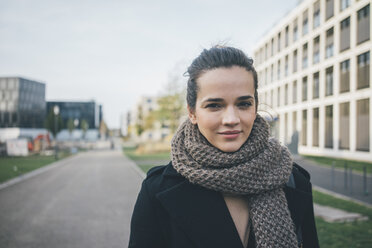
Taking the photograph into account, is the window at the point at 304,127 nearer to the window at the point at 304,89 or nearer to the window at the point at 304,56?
the window at the point at 304,89

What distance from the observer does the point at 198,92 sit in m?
1.63

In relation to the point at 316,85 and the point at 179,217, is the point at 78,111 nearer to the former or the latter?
the point at 316,85

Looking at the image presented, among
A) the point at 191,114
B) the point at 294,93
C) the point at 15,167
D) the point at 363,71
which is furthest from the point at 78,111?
the point at 191,114

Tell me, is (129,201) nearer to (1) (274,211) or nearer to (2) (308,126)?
(1) (274,211)

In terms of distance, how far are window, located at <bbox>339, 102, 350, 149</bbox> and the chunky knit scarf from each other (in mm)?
26810

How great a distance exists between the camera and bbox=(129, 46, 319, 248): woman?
1575 millimetres

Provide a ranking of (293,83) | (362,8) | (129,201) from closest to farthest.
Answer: (129,201) → (362,8) → (293,83)

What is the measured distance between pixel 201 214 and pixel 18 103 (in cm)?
7294

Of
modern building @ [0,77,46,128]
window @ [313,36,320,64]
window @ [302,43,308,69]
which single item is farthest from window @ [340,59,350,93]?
modern building @ [0,77,46,128]

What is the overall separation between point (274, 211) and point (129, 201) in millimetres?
7861

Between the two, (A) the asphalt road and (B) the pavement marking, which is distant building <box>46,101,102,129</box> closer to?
(A) the asphalt road

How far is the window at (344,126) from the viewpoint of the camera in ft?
82.2

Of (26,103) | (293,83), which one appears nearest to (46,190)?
(293,83)

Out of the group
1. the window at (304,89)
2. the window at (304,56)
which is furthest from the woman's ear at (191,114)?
the window at (304,56)
